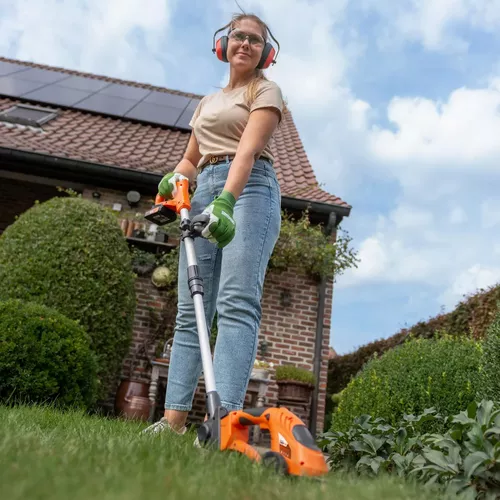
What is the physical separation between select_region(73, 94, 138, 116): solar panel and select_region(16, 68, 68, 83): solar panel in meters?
1.20

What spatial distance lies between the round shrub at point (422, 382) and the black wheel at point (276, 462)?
2.11 meters

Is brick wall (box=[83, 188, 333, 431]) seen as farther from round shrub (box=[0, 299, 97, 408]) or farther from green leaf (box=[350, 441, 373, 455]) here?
green leaf (box=[350, 441, 373, 455])

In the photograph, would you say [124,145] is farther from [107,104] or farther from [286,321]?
[286,321]

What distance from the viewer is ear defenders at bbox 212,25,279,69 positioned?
3.03 m

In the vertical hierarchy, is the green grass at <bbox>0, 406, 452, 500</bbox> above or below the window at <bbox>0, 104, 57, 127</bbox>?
below

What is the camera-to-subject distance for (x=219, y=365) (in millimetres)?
2559

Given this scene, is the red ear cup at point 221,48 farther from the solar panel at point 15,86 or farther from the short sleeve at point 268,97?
the solar panel at point 15,86

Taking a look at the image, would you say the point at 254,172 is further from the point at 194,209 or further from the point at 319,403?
the point at 319,403

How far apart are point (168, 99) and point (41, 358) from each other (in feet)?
27.6

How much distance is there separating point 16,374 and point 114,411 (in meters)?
A: 2.57

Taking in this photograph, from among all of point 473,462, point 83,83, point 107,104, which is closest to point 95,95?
point 107,104

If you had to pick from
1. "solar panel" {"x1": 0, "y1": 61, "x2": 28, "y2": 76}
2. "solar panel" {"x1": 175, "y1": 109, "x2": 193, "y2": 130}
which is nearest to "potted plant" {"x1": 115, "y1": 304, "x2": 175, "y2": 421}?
"solar panel" {"x1": 175, "y1": 109, "x2": 193, "y2": 130}

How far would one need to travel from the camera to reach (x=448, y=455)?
87.9 inches

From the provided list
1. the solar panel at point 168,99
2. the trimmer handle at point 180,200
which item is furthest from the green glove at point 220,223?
the solar panel at point 168,99
